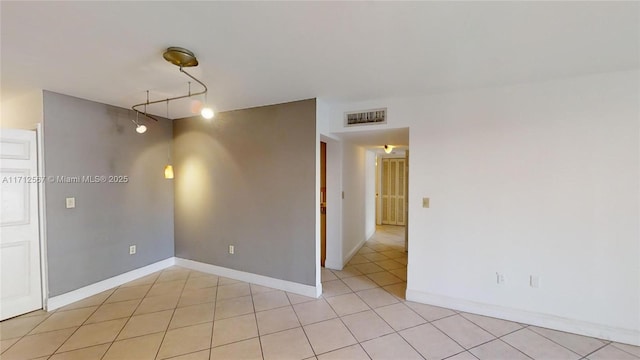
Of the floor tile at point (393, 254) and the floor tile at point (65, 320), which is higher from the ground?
the floor tile at point (393, 254)

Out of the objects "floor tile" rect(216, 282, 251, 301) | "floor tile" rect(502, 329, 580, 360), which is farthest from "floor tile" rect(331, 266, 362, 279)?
"floor tile" rect(502, 329, 580, 360)

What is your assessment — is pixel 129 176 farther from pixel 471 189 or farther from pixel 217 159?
pixel 471 189

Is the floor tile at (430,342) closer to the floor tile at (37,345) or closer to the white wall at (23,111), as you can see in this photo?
the floor tile at (37,345)

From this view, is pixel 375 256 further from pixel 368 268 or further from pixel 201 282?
pixel 201 282

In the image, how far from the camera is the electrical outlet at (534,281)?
8.20ft

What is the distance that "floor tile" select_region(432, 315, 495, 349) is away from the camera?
7.44ft

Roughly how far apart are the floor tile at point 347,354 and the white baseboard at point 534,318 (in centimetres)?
114

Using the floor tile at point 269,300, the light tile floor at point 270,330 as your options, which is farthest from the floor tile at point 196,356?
the floor tile at point 269,300

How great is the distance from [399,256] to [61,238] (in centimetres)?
473

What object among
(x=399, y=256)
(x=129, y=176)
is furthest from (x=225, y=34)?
(x=399, y=256)

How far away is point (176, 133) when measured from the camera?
4.04 meters

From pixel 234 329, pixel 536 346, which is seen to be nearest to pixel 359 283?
pixel 234 329

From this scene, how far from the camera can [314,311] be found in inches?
109

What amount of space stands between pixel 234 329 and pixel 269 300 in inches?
24.3
